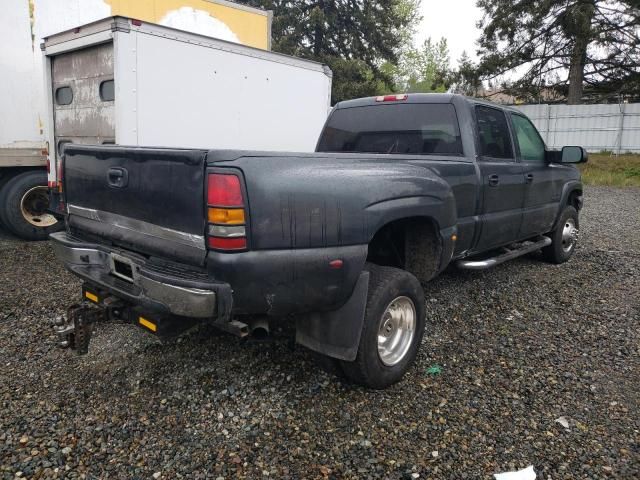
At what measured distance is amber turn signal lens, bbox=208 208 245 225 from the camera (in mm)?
2357

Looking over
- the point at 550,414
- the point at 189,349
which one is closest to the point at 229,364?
the point at 189,349

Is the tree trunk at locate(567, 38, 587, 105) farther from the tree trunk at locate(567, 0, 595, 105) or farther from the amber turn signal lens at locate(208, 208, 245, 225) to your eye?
the amber turn signal lens at locate(208, 208, 245, 225)

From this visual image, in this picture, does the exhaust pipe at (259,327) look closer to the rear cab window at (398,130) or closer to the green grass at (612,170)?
the rear cab window at (398,130)

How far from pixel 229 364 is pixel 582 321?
119 inches

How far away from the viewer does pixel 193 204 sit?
8.06ft

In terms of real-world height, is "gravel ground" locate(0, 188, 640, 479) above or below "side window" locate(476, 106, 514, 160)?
below

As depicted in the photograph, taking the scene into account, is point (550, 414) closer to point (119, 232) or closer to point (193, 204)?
point (193, 204)

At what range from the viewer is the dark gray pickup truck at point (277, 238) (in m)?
2.41

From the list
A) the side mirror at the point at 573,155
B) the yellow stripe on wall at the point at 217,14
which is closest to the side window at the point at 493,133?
the side mirror at the point at 573,155

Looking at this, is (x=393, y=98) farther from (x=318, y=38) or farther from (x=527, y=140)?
(x=318, y=38)

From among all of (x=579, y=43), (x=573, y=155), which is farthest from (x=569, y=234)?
(x=579, y=43)

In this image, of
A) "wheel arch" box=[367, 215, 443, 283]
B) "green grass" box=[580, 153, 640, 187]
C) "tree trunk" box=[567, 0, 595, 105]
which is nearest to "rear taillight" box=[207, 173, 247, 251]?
"wheel arch" box=[367, 215, 443, 283]

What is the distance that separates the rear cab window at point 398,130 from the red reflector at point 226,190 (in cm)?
229

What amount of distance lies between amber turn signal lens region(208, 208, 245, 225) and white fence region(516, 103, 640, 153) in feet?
68.4
